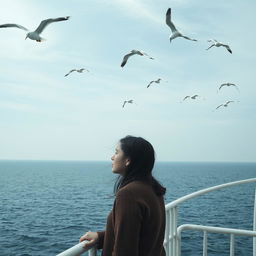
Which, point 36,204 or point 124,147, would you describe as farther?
point 36,204

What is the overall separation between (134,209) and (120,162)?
414mm

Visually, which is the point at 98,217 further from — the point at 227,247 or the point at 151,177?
the point at 151,177

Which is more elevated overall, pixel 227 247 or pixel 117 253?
pixel 117 253

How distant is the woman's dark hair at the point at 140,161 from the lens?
2.46m

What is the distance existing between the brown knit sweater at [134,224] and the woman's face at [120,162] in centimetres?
19

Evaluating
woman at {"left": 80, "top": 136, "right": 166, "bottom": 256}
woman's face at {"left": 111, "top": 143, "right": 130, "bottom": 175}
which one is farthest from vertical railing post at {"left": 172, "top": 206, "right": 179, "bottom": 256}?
woman's face at {"left": 111, "top": 143, "right": 130, "bottom": 175}

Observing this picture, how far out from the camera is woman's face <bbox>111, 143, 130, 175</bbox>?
2.50 m

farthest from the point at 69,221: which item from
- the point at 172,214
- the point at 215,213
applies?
the point at 172,214

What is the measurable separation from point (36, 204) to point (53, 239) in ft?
81.9

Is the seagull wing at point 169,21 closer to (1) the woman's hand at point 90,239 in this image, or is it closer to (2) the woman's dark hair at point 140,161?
(2) the woman's dark hair at point 140,161

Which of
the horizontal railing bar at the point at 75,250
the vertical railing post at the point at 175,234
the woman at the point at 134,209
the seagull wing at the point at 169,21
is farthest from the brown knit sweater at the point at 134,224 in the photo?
the seagull wing at the point at 169,21

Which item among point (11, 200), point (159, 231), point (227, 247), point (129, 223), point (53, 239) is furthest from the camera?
point (11, 200)

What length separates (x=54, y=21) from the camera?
33.2ft

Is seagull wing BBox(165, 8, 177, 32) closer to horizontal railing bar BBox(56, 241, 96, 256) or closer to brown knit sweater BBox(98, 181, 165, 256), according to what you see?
brown knit sweater BBox(98, 181, 165, 256)
